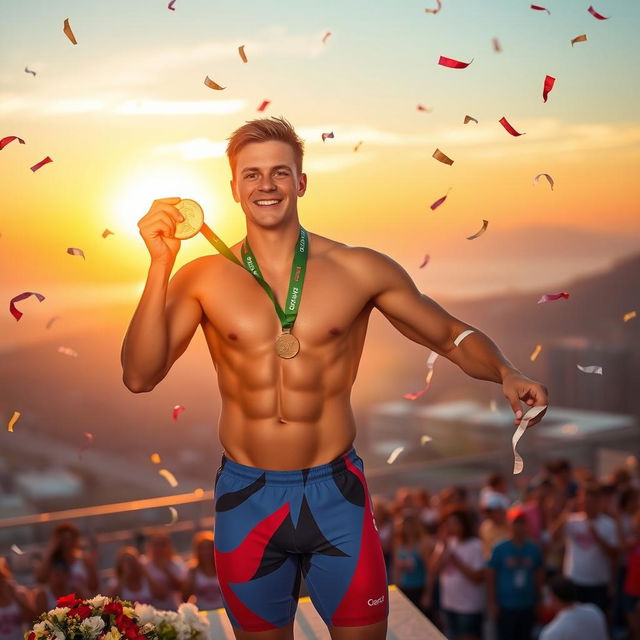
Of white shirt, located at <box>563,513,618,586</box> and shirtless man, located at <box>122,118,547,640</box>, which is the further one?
white shirt, located at <box>563,513,618,586</box>

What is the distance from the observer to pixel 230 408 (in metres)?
3.03

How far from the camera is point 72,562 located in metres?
5.50

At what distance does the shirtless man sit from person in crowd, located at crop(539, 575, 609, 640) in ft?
7.75

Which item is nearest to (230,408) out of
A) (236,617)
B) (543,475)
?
(236,617)

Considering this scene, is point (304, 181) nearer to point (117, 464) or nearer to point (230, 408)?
point (230, 408)

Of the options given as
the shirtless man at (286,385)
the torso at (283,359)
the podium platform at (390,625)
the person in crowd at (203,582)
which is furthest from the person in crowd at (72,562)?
the torso at (283,359)

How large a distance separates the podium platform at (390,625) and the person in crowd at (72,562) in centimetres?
132

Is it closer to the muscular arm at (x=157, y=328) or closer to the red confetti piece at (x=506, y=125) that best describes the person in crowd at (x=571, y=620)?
the red confetti piece at (x=506, y=125)

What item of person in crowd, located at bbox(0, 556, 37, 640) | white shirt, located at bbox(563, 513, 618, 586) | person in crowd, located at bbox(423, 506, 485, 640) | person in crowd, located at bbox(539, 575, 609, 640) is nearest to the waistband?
person in crowd, located at bbox(539, 575, 609, 640)

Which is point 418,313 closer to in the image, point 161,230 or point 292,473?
point 292,473

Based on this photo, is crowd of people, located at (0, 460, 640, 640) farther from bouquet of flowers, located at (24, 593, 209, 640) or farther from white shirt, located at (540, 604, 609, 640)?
bouquet of flowers, located at (24, 593, 209, 640)

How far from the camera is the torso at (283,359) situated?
9.58 ft

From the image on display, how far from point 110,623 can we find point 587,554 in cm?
389

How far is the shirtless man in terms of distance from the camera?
2930 mm
